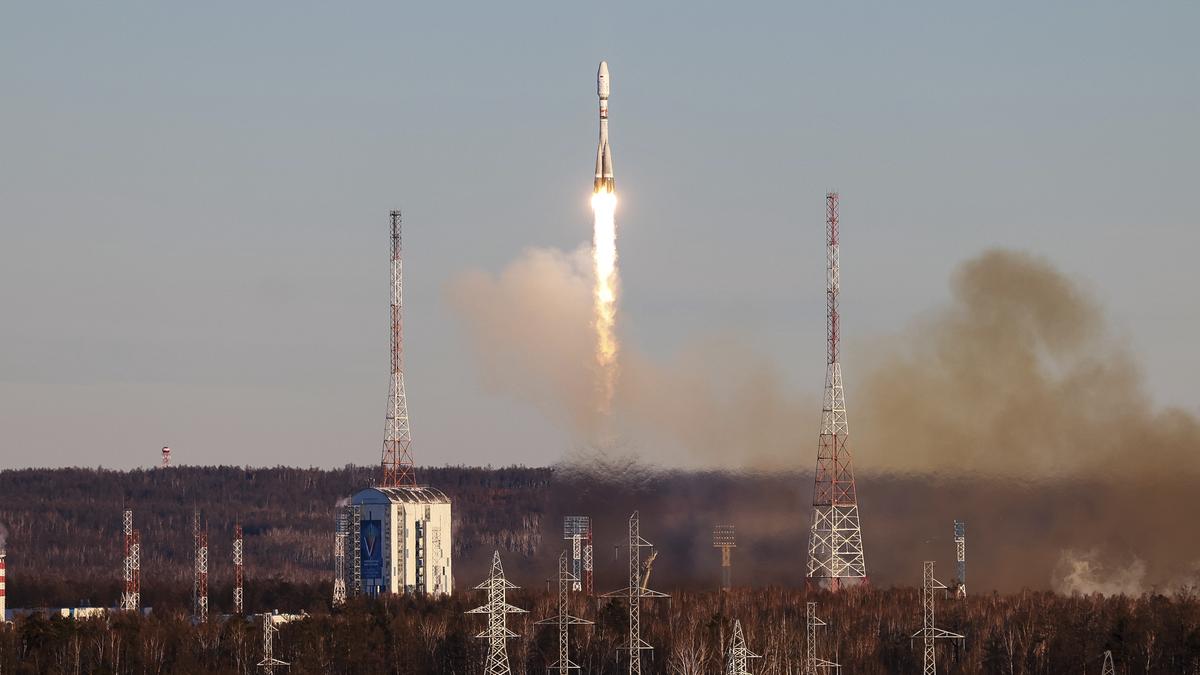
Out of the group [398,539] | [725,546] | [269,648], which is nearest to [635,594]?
[269,648]

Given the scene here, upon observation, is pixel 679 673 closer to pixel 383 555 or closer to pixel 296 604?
pixel 383 555

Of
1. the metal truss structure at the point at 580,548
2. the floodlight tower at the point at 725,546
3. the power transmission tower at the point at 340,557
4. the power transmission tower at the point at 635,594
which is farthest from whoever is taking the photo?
the power transmission tower at the point at 340,557

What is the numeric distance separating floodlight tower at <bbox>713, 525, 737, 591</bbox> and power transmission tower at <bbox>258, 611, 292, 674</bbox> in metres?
24.2

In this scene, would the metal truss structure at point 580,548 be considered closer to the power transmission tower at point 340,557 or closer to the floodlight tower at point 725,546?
the floodlight tower at point 725,546

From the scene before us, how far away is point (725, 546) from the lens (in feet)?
427

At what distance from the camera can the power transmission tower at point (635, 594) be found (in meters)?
94.9

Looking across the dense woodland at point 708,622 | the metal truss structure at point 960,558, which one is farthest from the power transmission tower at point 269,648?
the metal truss structure at point 960,558

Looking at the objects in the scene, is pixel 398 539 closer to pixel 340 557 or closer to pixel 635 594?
pixel 340 557

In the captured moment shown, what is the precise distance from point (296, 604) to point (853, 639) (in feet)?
143

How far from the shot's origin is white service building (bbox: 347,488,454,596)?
133 m

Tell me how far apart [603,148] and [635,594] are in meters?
32.6

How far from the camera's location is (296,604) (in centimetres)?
15125

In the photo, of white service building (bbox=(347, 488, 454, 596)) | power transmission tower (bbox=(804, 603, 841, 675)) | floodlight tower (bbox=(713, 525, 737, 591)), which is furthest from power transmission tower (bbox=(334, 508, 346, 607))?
power transmission tower (bbox=(804, 603, 841, 675))

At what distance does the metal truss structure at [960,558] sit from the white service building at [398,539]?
94.2 feet
